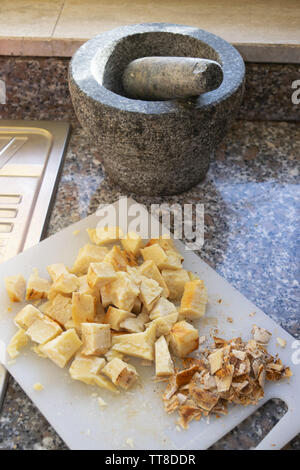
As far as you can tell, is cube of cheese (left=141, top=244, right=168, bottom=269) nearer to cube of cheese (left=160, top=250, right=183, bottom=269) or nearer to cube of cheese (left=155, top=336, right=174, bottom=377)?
cube of cheese (left=160, top=250, right=183, bottom=269)

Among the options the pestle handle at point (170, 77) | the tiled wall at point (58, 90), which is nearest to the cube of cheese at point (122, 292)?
the pestle handle at point (170, 77)

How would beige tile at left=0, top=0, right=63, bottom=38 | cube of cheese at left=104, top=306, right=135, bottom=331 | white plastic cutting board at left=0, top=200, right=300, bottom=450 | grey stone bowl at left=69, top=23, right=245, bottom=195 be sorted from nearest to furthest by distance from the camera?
1. white plastic cutting board at left=0, top=200, right=300, bottom=450
2. cube of cheese at left=104, top=306, right=135, bottom=331
3. grey stone bowl at left=69, top=23, right=245, bottom=195
4. beige tile at left=0, top=0, right=63, bottom=38

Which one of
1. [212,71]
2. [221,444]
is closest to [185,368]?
[221,444]

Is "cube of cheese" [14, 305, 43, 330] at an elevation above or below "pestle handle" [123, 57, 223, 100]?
below

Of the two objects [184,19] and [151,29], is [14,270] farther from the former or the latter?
[184,19]

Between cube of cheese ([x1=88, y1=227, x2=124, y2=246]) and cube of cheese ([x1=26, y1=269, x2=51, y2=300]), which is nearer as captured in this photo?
cube of cheese ([x1=26, y1=269, x2=51, y2=300])

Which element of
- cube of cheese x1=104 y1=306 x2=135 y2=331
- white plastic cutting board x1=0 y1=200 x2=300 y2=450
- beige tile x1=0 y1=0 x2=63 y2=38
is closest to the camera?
white plastic cutting board x1=0 y1=200 x2=300 y2=450

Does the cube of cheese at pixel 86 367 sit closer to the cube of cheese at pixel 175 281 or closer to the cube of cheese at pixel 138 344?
the cube of cheese at pixel 138 344

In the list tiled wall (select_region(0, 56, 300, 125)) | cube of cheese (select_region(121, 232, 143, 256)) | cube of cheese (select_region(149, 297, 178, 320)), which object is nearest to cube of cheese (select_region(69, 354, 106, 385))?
cube of cheese (select_region(149, 297, 178, 320))

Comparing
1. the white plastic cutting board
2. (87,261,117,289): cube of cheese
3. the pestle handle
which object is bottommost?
the white plastic cutting board
